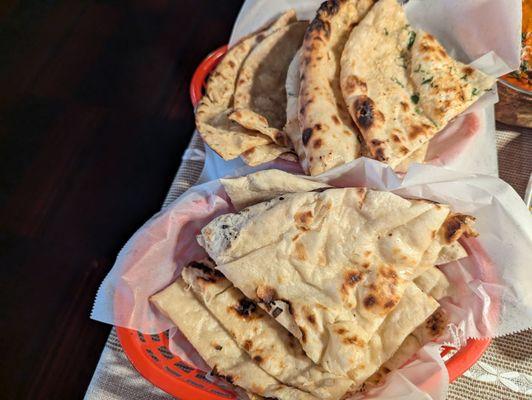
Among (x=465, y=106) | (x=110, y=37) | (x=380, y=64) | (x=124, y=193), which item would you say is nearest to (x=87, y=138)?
(x=124, y=193)

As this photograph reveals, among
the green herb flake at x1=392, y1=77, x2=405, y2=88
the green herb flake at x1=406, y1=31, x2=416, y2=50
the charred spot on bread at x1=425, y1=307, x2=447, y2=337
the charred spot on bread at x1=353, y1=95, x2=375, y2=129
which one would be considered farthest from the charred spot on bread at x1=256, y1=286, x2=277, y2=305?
the green herb flake at x1=406, y1=31, x2=416, y2=50

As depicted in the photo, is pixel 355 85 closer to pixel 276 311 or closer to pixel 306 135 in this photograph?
pixel 306 135

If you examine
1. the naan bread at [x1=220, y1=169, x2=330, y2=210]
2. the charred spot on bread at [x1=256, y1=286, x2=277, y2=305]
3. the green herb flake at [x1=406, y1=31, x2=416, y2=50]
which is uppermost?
the green herb flake at [x1=406, y1=31, x2=416, y2=50]

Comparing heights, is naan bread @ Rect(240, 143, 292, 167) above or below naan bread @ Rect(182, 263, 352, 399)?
above

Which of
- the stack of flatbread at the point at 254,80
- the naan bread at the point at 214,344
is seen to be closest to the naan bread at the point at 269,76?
the stack of flatbread at the point at 254,80

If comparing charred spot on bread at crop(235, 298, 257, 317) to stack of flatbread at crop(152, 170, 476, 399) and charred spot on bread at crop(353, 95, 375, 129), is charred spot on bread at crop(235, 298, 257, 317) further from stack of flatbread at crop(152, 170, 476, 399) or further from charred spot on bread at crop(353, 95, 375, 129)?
charred spot on bread at crop(353, 95, 375, 129)

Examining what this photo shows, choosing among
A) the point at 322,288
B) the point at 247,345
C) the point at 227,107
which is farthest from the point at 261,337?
the point at 227,107
